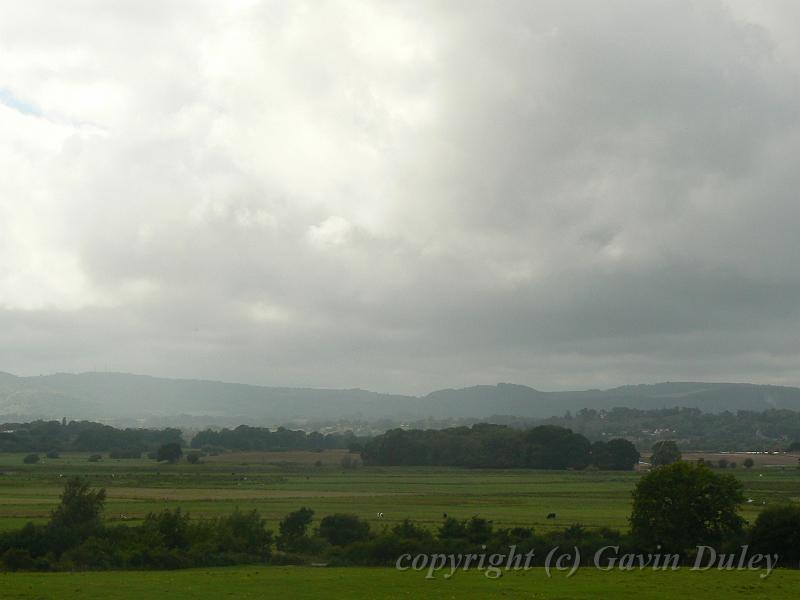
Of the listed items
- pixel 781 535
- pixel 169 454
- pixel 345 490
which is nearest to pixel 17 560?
pixel 781 535

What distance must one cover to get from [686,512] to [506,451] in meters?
105

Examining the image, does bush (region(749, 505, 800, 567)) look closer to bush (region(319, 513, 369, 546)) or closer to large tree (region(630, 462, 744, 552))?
large tree (region(630, 462, 744, 552))

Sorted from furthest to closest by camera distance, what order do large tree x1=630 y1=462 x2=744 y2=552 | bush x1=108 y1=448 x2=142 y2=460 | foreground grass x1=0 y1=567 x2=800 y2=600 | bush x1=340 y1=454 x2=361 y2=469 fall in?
bush x1=108 y1=448 x2=142 y2=460 < bush x1=340 y1=454 x2=361 y2=469 < large tree x1=630 y1=462 x2=744 y2=552 < foreground grass x1=0 y1=567 x2=800 y2=600

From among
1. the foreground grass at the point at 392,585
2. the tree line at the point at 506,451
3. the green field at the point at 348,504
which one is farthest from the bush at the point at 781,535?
the tree line at the point at 506,451

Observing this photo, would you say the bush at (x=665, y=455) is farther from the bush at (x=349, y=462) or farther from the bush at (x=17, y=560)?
the bush at (x=17, y=560)

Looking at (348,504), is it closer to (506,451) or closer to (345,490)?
(345,490)

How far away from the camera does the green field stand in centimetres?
3281

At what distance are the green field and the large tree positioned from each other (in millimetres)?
10668

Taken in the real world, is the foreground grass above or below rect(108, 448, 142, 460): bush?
below

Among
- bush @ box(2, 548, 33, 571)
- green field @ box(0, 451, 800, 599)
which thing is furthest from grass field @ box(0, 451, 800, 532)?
bush @ box(2, 548, 33, 571)

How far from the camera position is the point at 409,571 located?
39344 mm

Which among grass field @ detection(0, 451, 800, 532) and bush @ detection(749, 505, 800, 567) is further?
grass field @ detection(0, 451, 800, 532)

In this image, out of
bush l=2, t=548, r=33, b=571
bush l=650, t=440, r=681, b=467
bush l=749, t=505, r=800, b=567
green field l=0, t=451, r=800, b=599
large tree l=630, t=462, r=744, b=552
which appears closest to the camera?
green field l=0, t=451, r=800, b=599

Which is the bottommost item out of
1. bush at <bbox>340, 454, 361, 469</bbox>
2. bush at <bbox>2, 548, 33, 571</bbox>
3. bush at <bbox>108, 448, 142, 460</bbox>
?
bush at <bbox>2, 548, 33, 571</bbox>
